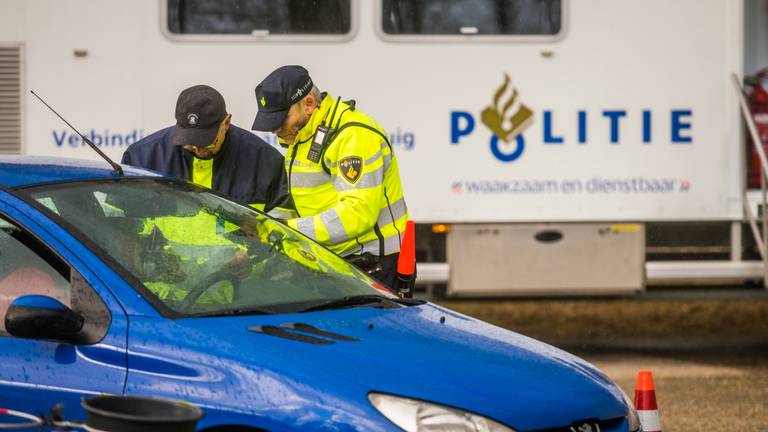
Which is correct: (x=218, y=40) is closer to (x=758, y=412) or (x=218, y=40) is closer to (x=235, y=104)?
(x=235, y=104)

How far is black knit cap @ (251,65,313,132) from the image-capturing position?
569 centimetres

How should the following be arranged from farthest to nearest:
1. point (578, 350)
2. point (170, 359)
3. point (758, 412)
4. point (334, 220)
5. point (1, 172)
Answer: point (578, 350)
point (758, 412)
point (334, 220)
point (1, 172)
point (170, 359)

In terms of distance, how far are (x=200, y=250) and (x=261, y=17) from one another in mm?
4461

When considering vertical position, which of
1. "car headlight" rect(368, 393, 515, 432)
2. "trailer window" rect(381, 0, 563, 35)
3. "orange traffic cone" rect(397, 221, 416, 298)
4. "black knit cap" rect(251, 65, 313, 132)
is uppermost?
"trailer window" rect(381, 0, 563, 35)

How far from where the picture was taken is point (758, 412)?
7.46 metres

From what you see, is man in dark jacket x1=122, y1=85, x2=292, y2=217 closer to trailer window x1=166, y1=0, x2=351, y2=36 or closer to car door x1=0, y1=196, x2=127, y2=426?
car door x1=0, y1=196, x2=127, y2=426

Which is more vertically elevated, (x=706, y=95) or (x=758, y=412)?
(x=706, y=95)

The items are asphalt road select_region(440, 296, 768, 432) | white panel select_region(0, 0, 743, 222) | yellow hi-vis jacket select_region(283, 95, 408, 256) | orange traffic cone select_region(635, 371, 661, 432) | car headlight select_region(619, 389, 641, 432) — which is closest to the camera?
car headlight select_region(619, 389, 641, 432)

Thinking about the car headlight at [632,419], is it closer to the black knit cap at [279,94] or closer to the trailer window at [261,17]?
the black knit cap at [279,94]

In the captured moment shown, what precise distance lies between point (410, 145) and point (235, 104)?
3.74 feet

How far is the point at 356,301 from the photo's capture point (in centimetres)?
471

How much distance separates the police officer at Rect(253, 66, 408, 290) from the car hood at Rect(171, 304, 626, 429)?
104cm

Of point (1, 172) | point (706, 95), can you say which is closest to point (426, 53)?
point (706, 95)

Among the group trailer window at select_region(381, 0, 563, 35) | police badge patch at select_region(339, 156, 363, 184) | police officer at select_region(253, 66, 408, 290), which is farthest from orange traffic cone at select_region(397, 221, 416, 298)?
trailer window at select_region(381, 0, 563, 35)
